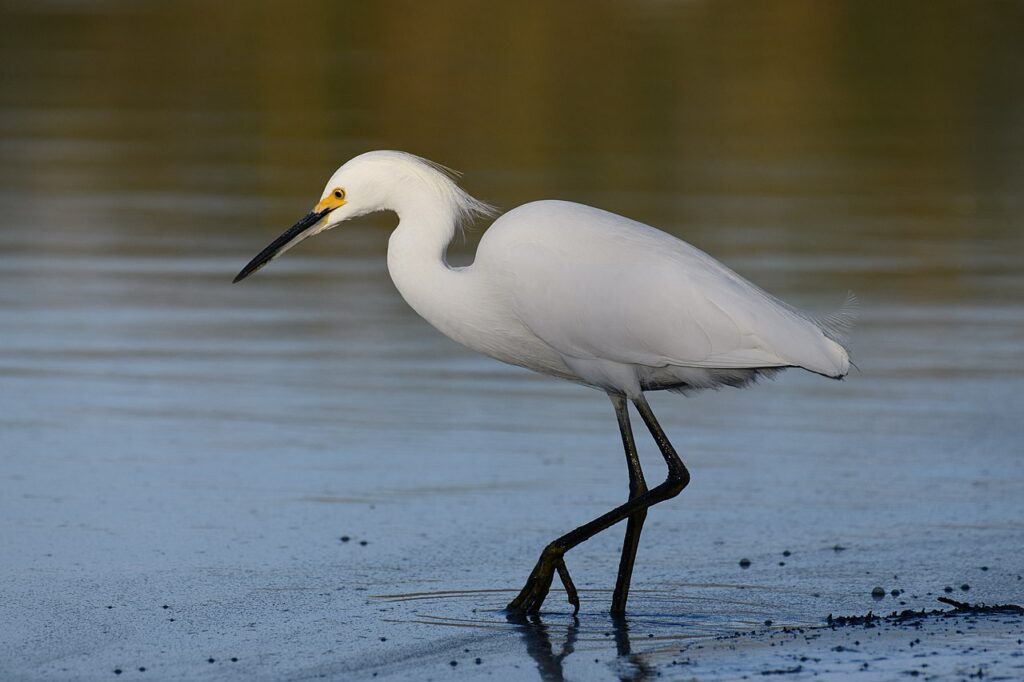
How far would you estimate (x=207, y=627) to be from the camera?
6098mm

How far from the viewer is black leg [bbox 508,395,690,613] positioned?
6379 mm

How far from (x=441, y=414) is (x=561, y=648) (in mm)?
3392

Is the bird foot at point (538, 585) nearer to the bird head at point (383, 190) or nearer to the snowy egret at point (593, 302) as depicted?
the snowy egret at point (593, 302)

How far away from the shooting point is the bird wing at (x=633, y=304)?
6648 millimetres

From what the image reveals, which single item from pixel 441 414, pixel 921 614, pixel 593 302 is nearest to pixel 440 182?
pixel 593 302

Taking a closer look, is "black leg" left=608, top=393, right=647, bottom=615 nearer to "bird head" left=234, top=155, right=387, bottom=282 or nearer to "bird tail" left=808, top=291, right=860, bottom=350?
"bird tail" left=808, top=291, right=860, bottom=350

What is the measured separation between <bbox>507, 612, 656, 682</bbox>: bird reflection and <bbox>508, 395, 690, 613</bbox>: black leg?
8 cm

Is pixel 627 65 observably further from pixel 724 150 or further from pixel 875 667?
pixel 875 667

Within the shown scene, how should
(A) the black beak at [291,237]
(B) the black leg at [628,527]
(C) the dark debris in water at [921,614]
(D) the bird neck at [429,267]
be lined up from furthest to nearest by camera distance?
(A) the black beak at [291,237], (D) the bird neck at [429,267], (B) the black leg at [628,527], (C) the dark debris in water at [921,614]

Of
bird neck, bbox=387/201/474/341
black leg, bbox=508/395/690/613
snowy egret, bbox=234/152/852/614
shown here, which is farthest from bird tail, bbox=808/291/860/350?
bird neck, bbox=387/201/474/341

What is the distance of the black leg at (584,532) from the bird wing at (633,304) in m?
0.29

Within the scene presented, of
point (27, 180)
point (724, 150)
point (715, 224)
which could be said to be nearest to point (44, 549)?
point (715, 224)

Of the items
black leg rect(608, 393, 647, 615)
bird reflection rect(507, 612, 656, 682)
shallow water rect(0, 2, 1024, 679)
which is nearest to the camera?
bird reflection rect(507, 612, 656, 682)

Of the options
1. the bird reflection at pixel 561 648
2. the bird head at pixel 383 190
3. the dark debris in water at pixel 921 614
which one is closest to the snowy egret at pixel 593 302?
the bird head at pixel 383 190
